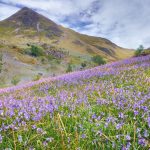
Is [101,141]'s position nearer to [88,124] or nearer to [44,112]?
[88,124]

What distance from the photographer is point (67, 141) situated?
3.66 meters

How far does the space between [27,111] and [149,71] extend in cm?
564

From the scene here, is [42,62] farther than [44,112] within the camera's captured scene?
Yes

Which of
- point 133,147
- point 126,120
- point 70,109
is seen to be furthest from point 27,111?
point 133,147

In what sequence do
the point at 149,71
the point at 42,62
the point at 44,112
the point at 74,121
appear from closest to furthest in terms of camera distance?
the point at 74,121 < the point at 44,112 < the point at 149,71 < the point at 42,62

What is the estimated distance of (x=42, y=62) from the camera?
67625 millimetres

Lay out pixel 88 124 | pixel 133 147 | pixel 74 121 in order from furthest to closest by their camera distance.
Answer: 1. pixel 74 121
2. pixel 88 124
3. pixel 133 147

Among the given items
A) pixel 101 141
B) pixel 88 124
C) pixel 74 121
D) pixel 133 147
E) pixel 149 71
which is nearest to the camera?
pixel 133 147

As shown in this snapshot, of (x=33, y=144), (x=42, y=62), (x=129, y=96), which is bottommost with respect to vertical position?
(x=33, y=144)

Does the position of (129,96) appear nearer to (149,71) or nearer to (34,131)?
(34,131)

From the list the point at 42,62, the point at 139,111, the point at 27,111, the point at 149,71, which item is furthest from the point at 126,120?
the point at 42,62

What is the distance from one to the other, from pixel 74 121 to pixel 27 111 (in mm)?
1013

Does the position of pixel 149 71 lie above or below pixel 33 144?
above

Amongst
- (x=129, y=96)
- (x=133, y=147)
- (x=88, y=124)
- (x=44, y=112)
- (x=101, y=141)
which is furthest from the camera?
(x=129, y=96)
